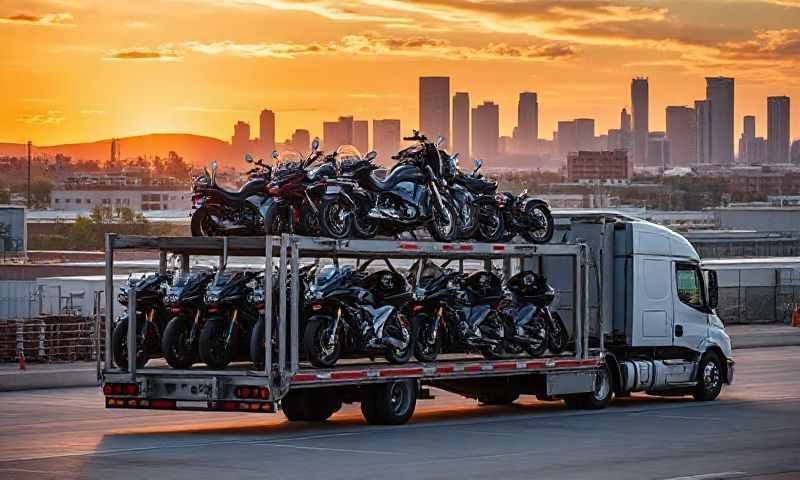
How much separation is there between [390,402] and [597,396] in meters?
4.69

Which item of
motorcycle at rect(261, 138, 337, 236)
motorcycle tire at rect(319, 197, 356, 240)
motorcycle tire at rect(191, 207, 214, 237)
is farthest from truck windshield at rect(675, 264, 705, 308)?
motorcycle tire at rect(191, 207, 214, 237)

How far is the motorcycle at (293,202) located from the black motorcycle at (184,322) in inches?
48.7

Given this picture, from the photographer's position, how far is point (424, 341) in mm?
23234

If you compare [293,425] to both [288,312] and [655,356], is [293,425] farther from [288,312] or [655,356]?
[655,356]

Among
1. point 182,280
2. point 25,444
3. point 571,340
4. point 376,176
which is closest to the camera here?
point 25,444

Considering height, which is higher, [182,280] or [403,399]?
[182,280]

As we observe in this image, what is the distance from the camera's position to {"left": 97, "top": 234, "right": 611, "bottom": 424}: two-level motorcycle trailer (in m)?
20.6

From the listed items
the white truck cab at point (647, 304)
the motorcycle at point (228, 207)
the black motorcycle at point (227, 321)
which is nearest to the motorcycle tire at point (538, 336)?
the white truck cab at point (647, 304)

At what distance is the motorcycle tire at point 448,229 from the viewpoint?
2388 centimetres

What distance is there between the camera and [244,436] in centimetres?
2144

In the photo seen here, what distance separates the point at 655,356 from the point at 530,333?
126 inches

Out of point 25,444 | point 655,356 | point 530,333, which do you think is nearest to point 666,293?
point 655,356

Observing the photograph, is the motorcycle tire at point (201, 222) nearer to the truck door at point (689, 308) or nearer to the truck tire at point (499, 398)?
the truck tire at point (499, 398)

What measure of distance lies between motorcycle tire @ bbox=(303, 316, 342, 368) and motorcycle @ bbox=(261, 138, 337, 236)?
1.27 m
